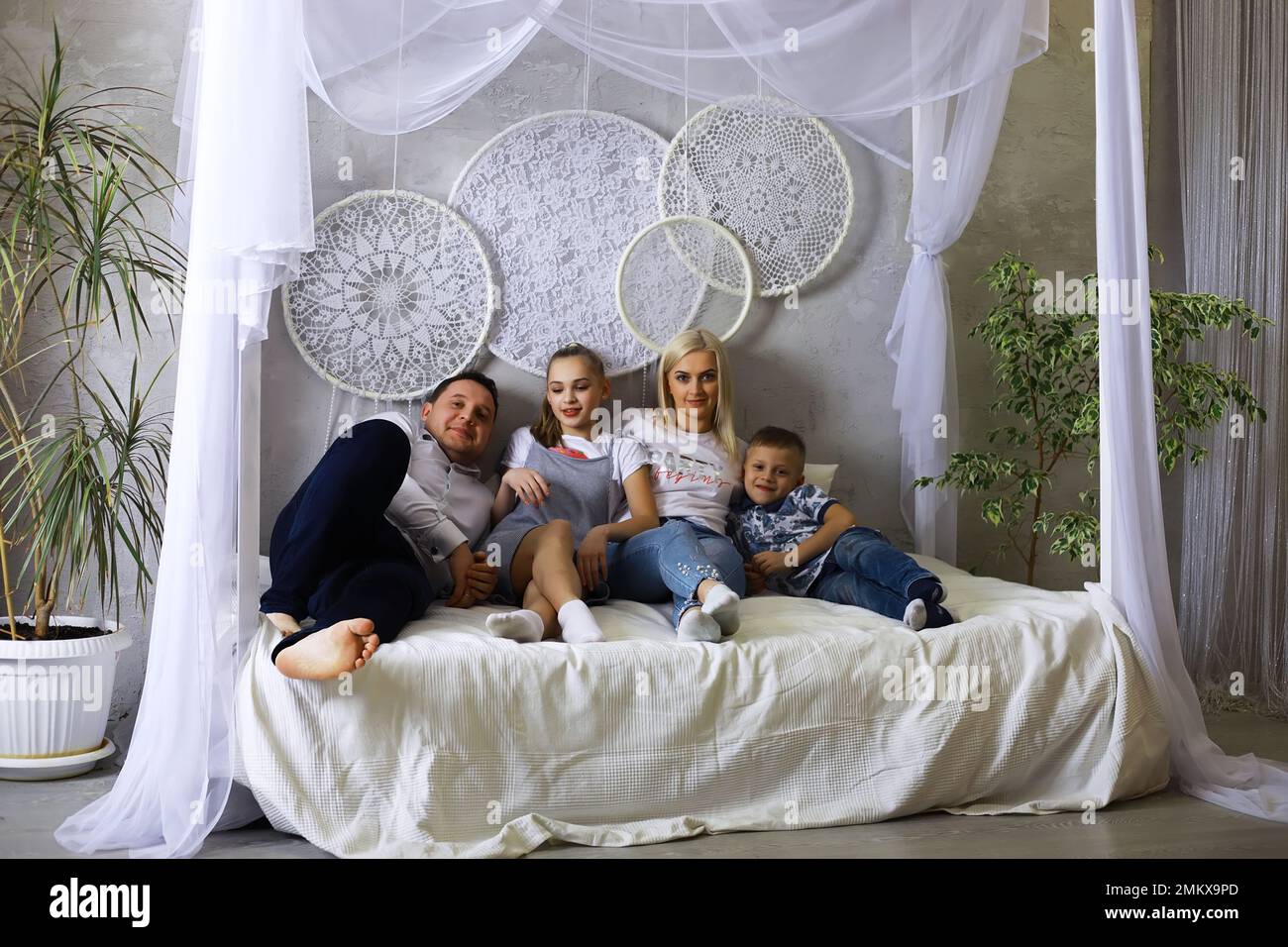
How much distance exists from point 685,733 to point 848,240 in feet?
6.29

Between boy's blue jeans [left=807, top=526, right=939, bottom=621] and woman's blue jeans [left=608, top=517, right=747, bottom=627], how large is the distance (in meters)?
0.23

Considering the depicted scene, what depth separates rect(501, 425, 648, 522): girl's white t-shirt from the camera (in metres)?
3.10

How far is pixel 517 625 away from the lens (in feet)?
7.43

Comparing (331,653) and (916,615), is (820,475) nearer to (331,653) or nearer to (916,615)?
(916,615)

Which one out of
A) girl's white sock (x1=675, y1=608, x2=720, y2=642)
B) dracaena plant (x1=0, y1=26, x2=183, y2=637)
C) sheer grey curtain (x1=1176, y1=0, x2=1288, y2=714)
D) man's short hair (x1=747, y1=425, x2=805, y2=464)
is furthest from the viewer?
sheer grey curtain (x1=1176, y1=0, x2=1288, y2=714)

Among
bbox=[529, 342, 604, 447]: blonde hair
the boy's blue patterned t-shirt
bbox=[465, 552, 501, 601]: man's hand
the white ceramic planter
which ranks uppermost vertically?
bbox=[529, 342, 604, 447]: blonde hair

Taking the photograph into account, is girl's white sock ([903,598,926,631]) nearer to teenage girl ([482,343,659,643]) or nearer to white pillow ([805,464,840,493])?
teenage girl ([482,343,659,643])

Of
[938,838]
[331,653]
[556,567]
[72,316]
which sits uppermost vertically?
[72,316]

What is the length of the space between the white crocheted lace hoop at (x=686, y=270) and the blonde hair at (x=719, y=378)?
10 centimetres

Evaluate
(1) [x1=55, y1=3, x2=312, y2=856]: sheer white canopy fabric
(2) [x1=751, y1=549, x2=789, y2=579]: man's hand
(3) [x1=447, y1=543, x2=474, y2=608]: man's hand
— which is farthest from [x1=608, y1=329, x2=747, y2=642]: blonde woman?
(1) [x1=55, y1=3, x2=312, y2=856]: sheer white canopy fabric

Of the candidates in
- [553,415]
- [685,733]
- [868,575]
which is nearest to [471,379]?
[553,415]
